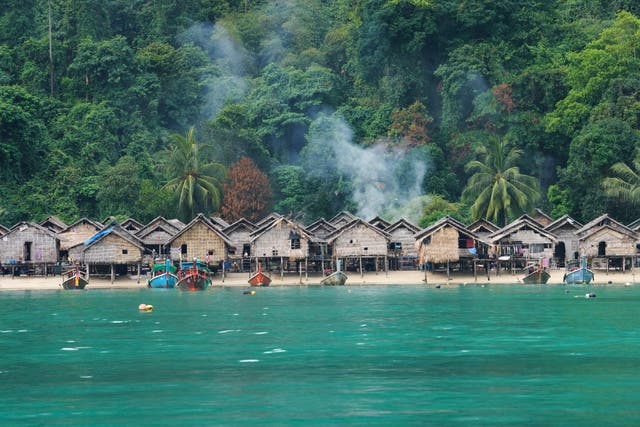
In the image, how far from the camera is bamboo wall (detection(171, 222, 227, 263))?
71.0 meters

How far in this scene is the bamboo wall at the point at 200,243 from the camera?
233 ft

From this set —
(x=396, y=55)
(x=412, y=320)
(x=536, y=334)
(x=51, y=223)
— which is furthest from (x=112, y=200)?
(x=536, y=334)

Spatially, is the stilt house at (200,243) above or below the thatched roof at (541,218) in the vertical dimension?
below

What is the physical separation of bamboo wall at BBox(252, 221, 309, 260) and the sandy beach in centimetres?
154

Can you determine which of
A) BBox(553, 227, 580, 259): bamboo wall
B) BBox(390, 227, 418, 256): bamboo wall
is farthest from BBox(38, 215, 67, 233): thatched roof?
BBox(553, 227, 580, 259): bamboo wall

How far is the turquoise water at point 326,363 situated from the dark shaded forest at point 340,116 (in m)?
27.1

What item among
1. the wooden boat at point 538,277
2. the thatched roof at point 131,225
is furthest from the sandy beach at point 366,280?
the thatched roof at point 131,225

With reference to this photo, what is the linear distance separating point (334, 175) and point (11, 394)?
62474 millimetres

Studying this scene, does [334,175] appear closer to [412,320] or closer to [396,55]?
[396,55]

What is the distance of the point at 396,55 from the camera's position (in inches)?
3698

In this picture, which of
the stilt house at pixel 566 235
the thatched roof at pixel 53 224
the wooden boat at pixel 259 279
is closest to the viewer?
the wooden boat at pixel 259 279

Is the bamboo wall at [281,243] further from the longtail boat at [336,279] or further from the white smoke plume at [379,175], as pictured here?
the white smoke plume at [379,175]

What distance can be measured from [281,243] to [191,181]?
12.7 meters

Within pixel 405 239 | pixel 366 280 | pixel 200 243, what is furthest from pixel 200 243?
pixel 405 239
